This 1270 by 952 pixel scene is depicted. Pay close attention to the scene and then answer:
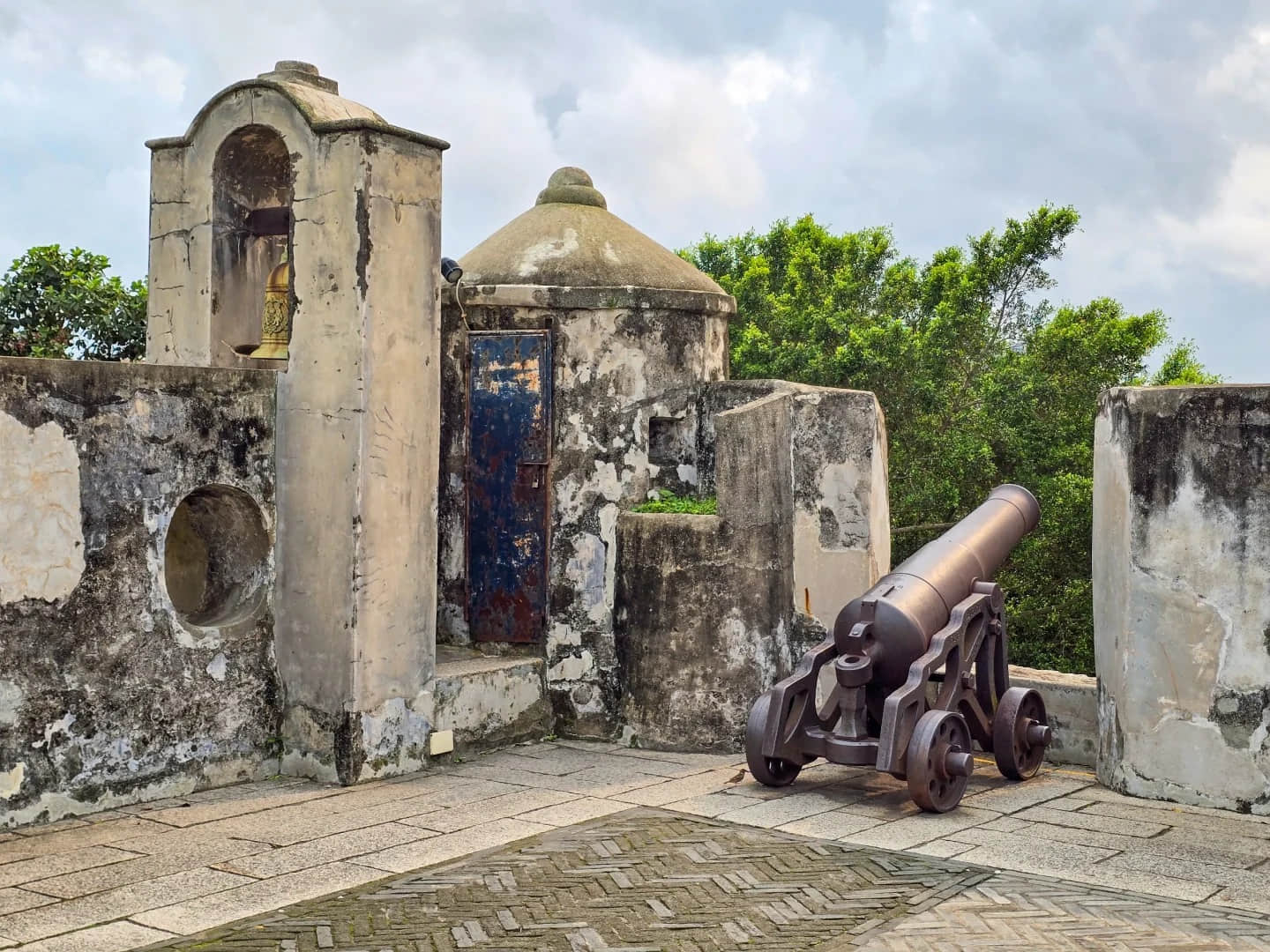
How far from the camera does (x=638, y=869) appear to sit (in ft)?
20.3

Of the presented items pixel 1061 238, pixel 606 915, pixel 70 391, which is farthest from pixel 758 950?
pixel 1061 238

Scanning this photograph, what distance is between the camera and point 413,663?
838cm

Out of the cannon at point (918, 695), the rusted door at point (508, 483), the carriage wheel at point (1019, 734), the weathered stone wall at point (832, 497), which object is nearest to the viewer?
the cannon at point (918, 695)

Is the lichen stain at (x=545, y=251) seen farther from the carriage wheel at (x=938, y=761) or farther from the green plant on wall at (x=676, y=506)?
the carriage wheel at (x=938, y=761)

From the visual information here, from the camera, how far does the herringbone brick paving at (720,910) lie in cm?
524

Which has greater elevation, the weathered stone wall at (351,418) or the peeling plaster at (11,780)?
the weathered stone wall at (351,418)

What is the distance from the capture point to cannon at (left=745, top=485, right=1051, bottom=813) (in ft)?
23.7

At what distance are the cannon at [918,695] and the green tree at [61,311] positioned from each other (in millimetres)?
8415

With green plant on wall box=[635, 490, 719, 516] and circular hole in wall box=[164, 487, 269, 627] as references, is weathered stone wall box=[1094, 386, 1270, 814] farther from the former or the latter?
circular hole in wall box=[164, 487, 269, 627]

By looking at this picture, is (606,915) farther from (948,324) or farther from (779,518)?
(948,324)

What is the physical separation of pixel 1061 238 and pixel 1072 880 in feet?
46.9

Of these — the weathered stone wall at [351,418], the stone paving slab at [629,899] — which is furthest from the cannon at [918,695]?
the weathered stone wall at [351,418]

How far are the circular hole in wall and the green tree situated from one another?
18.0ft

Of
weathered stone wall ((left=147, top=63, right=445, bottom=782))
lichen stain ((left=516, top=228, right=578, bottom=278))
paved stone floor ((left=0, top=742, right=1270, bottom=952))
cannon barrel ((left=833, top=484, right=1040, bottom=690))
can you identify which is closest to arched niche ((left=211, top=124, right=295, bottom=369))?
weathered stone wall ((left=147, top=63, right=445, bottom=782))
